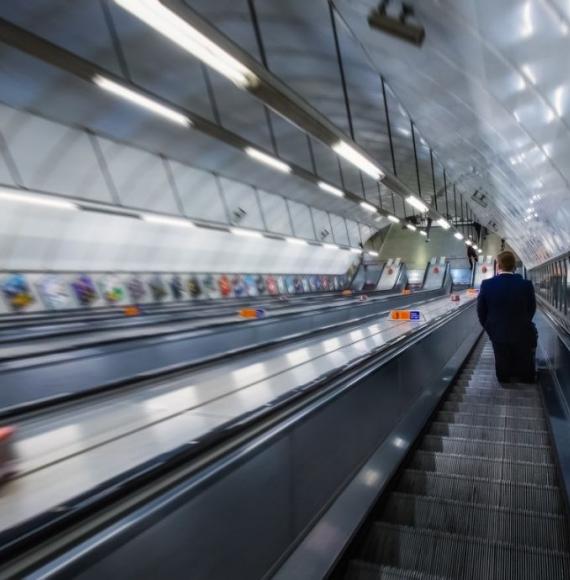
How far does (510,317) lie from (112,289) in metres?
14.7

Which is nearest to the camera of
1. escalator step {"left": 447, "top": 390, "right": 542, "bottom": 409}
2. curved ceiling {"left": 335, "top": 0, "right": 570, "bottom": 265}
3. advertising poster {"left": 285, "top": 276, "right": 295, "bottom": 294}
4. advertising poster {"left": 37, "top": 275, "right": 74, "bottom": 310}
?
curved ceiling {"left": 335, "top": 0, "right": 570, "bottom": 265}

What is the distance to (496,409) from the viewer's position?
18.2 ft

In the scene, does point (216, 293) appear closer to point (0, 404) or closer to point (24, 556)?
point (0, 404)

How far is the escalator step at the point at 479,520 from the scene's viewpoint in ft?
9.29

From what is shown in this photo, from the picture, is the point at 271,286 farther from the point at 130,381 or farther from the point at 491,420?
the point at 130,381

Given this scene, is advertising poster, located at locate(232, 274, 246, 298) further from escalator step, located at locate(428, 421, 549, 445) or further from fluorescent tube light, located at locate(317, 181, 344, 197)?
escalator step, located at locate(428, 421, 549, 445)

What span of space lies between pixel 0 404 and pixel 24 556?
13.4 feet

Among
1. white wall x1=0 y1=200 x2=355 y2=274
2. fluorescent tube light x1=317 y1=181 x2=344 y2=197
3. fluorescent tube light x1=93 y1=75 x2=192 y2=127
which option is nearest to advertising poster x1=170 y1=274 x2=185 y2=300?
white wall x1=0 y1=200 x2=355 y2=274

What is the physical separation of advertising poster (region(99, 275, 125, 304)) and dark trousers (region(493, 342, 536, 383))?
1421 centimetres

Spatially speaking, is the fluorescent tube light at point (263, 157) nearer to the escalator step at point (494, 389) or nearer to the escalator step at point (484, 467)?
the escalator step at point (494, 389)

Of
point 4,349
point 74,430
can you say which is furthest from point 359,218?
point 74,430

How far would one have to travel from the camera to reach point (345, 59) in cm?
1180

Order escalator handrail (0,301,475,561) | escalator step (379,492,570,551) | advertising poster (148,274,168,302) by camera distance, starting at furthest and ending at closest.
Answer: advertising poster (148,274,168,302) → escalator step (379,492,570,551) → escalator handrail (0,301,475,561)

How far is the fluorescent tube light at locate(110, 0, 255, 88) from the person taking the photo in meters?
4.27
